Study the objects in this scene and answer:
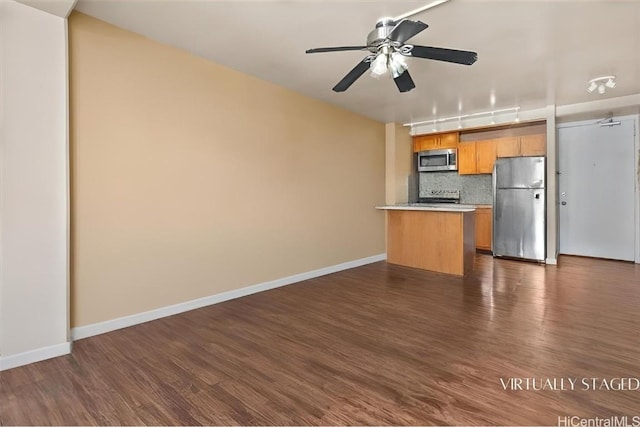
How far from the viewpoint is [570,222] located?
5.95 m

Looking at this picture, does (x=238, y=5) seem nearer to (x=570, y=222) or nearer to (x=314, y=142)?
(x=314, y=142)

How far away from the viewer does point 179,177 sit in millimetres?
3219

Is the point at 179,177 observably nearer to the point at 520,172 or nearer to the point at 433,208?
the point at 433,208

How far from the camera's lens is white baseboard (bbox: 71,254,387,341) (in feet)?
8.86

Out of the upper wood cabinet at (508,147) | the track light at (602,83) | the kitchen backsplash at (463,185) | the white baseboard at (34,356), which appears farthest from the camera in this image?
the kitchen backsplash at (463,185)

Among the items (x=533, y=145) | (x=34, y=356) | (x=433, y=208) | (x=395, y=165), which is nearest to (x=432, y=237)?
(x=433, y=208)

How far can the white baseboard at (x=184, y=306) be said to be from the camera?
270cm

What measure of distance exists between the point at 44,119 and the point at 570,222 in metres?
7.47

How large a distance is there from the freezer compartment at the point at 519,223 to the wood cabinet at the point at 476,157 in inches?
23.9

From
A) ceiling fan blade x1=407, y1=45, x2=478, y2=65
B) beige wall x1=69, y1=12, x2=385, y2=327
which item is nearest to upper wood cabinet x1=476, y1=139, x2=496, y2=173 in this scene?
beige wall x1=69, y1=12, x2=385, y2=327

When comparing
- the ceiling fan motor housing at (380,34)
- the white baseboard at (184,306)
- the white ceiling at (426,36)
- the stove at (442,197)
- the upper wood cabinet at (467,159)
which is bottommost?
the white baseboard at (184,306)

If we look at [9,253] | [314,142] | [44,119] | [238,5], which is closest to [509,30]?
[238,5]

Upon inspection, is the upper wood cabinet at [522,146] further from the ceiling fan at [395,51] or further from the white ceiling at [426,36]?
the ceiling fan at [395,51]

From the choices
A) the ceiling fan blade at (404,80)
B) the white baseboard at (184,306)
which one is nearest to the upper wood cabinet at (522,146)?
the white baseboard at (184,306)
